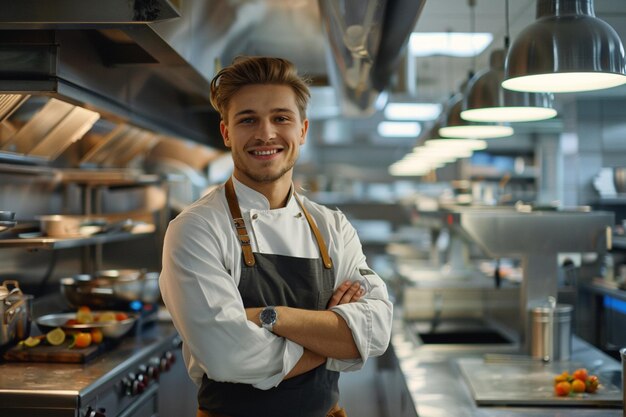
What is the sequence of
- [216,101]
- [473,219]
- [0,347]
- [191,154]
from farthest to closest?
Answer: [191,154], [473,219], [0,347], [216,101]

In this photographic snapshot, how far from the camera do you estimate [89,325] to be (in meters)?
2.82

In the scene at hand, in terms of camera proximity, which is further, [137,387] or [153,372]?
[153,372]

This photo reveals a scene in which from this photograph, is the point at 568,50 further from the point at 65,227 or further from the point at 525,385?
the point at 65,227

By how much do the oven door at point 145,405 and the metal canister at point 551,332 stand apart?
1.72 m

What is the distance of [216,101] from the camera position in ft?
6.59

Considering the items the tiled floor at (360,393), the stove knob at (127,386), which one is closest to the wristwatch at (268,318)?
the stove knob at (127,386)

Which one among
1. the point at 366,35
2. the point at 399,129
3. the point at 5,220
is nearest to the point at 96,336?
the point at 5,220

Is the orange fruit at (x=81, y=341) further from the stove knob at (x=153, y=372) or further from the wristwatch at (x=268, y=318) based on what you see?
the wristwatch at (x=268, y=318)

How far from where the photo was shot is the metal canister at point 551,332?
2.89m

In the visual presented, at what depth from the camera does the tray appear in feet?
7.62

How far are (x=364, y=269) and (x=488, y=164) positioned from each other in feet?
31.8

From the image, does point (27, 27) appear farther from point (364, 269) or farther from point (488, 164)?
point (488, 164)

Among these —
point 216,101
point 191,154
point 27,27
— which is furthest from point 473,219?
point 191,154

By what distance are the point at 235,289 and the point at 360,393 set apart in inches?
114
